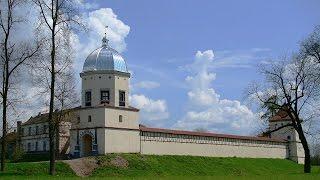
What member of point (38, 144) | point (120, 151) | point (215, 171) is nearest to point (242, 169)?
point (215, 171)

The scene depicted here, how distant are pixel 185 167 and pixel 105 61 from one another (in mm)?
12777

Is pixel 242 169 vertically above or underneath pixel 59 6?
underneath

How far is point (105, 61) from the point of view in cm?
4984

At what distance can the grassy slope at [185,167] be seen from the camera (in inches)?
1678

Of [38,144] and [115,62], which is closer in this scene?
[115,62]

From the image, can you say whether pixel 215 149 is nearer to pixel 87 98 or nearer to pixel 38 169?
pixel 87 98

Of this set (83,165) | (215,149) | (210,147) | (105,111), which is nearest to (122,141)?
(105,111)

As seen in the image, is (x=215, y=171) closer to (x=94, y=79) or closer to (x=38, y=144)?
(x=94, y=79)

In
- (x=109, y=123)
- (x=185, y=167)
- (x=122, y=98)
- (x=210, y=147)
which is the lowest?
(x=185, y=167)

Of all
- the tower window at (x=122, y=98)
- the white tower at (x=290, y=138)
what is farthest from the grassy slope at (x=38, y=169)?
the white tower at (x=290, y=138)

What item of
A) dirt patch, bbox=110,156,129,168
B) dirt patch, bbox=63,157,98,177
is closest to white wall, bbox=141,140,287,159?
dirt patch, bbox=110,156,129,168

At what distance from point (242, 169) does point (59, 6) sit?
103 ft

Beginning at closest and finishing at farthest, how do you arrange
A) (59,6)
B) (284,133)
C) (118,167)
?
(59,6) → (118,167) → (284,133)

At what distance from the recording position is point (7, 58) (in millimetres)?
A: 32062
